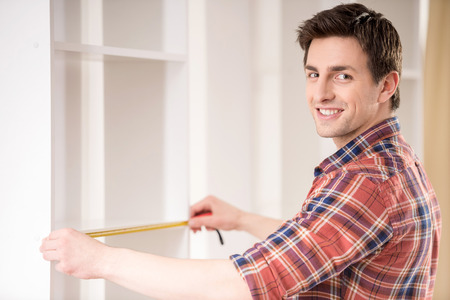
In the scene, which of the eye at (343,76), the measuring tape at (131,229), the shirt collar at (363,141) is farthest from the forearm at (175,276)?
the eye at (343,76)

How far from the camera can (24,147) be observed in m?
1.49

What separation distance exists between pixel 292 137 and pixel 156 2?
5.19ft

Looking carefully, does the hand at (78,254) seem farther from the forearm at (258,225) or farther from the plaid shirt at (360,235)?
the forearm at (258,225)

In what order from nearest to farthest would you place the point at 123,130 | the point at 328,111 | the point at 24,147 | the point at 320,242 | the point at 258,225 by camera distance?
the point at 320,242 < the point at 24,147 < the point at 328,111 < the point at 123,130 < the point at 258,225

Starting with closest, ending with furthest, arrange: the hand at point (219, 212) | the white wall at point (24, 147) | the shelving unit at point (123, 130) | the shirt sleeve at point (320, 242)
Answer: the shirt sleeve at point (320, 242)
the white wall at point (24, 147)
the shelving unit at point (123, 130)
the hand at point (219, 212)

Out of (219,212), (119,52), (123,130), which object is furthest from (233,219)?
(119,52)

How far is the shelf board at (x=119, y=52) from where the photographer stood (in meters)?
1.52

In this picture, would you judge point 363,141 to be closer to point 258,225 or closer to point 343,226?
point 343,226

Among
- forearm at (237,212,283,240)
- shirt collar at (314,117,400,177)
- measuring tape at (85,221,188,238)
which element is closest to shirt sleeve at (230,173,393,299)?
shirt collar at (314,117,400,177)

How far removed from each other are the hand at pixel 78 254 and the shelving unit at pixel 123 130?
453 mm

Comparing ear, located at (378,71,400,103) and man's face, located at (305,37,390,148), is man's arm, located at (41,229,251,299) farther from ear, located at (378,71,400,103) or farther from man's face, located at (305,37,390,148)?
ear, located at (378,71,400,103)

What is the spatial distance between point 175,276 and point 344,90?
691 mm

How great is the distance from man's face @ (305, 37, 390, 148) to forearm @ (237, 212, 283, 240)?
591mm

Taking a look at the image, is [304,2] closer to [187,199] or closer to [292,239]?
[187,199]
